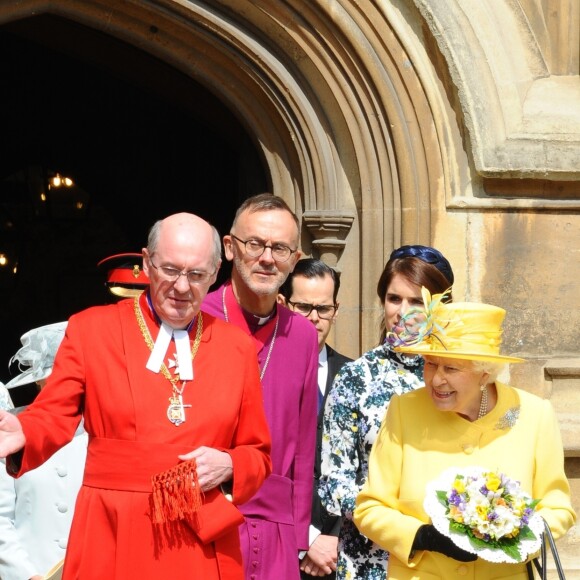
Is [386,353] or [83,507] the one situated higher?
[386,353]

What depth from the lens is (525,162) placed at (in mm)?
Result: 5742

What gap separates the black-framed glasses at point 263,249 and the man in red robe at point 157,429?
0.48 meters

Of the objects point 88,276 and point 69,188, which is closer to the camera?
point 69,188

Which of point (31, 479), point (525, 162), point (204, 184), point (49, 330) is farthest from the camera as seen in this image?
point (204, 184)

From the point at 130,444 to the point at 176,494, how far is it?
19 centimetres

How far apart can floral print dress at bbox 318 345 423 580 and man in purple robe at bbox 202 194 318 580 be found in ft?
0.45

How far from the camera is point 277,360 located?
13.0 ft

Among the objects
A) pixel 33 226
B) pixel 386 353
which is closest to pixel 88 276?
pixel 33 226

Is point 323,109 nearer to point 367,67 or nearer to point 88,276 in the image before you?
point 367,67

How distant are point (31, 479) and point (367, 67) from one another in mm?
2765

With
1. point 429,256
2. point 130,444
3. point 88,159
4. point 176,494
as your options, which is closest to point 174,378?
point 130,444

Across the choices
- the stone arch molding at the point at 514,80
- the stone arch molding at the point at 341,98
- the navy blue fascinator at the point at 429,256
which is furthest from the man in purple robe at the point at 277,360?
the stone arch molding at the point at 514,80

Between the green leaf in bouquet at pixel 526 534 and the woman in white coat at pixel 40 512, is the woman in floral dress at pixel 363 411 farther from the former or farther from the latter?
the woman in white coat at pixel 40 512

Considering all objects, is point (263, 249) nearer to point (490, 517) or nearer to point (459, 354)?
point (459, 354)
